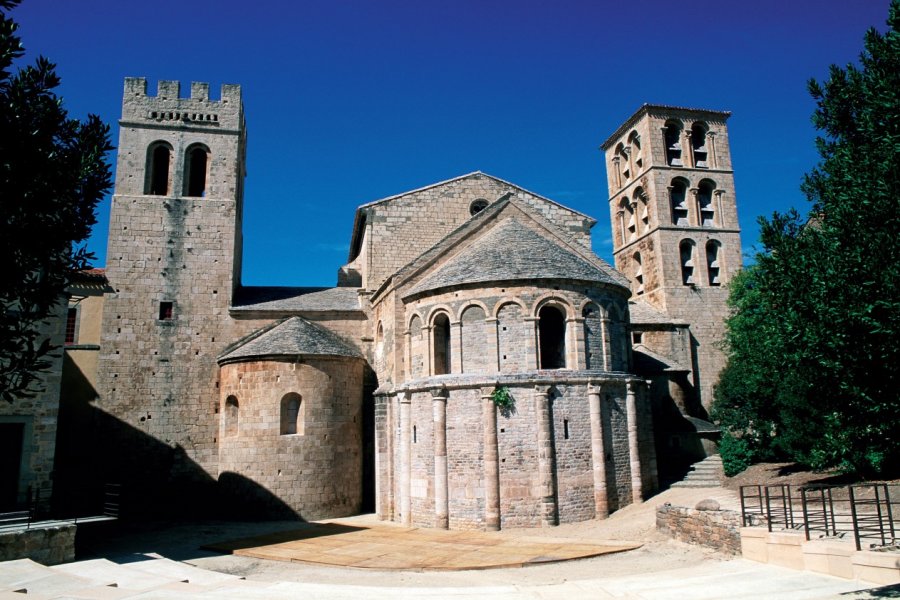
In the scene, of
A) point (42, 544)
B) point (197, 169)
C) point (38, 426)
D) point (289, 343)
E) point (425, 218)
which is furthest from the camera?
point (197, 169)

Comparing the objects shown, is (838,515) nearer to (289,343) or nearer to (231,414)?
(289,343)

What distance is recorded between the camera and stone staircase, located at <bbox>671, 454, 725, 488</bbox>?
2252cm

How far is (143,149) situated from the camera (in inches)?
1051

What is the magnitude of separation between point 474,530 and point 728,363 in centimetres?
1757

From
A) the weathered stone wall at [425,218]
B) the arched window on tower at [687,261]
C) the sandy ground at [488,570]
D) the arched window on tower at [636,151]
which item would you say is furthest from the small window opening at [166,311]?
the arched window on tower at [636,151]

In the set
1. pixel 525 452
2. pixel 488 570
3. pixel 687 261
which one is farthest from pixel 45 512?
pixel 687 261

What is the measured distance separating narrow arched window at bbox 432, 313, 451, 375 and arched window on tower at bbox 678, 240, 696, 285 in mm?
16489

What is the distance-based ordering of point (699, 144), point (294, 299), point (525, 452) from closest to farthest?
point (525, 452), point (294, 299), point (699, 144)

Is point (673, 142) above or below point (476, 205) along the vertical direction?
above

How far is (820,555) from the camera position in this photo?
1187 cm

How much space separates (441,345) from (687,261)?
17.8 m

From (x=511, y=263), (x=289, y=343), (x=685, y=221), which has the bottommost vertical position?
(x=289, y=343)

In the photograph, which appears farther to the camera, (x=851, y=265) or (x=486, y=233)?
(x=486, y=233)

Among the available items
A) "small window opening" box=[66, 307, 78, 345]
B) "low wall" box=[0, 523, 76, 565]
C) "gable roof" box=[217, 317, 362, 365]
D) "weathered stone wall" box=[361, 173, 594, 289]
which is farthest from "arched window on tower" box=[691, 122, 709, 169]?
"low wall" box=[0, 523, 76, 565]
